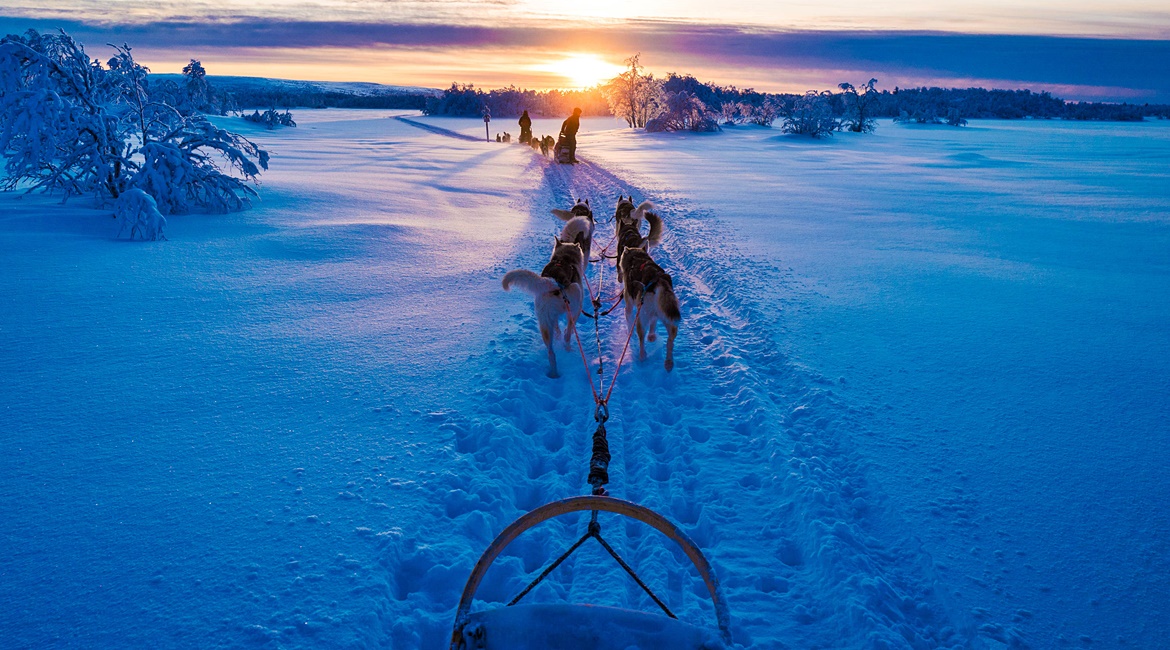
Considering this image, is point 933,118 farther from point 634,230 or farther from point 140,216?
point 140,216

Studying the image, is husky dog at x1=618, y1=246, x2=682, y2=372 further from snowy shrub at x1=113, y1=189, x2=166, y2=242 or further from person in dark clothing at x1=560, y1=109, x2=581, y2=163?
person in dark clothing at x1=560, y1=109, x2=581, y2=163

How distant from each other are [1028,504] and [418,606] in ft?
9.72

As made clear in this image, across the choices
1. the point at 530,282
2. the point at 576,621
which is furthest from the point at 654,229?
the point at 576,621

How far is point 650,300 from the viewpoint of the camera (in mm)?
4422

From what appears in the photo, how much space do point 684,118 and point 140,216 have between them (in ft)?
93.2

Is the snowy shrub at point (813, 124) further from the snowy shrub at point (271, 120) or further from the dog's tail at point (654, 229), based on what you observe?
the snowy shrub at point (271, 120)

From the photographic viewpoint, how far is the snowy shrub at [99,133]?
8.27 metres

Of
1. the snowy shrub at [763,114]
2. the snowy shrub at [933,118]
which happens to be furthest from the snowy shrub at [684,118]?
the snowy shrub at [933,118]

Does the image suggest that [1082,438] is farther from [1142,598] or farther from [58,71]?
[58,71]

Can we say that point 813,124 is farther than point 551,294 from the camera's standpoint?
Yes

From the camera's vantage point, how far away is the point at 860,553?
262 cm

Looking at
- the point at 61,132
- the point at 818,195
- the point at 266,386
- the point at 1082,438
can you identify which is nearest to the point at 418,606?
the point at 266,386

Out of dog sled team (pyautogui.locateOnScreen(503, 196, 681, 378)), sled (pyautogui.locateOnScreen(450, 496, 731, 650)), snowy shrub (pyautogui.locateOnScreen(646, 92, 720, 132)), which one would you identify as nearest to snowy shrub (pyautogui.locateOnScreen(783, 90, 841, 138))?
snowy shrub (pyautogui.locateOnScreen(646, 92, 720, 132))

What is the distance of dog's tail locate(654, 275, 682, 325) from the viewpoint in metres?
4.17
